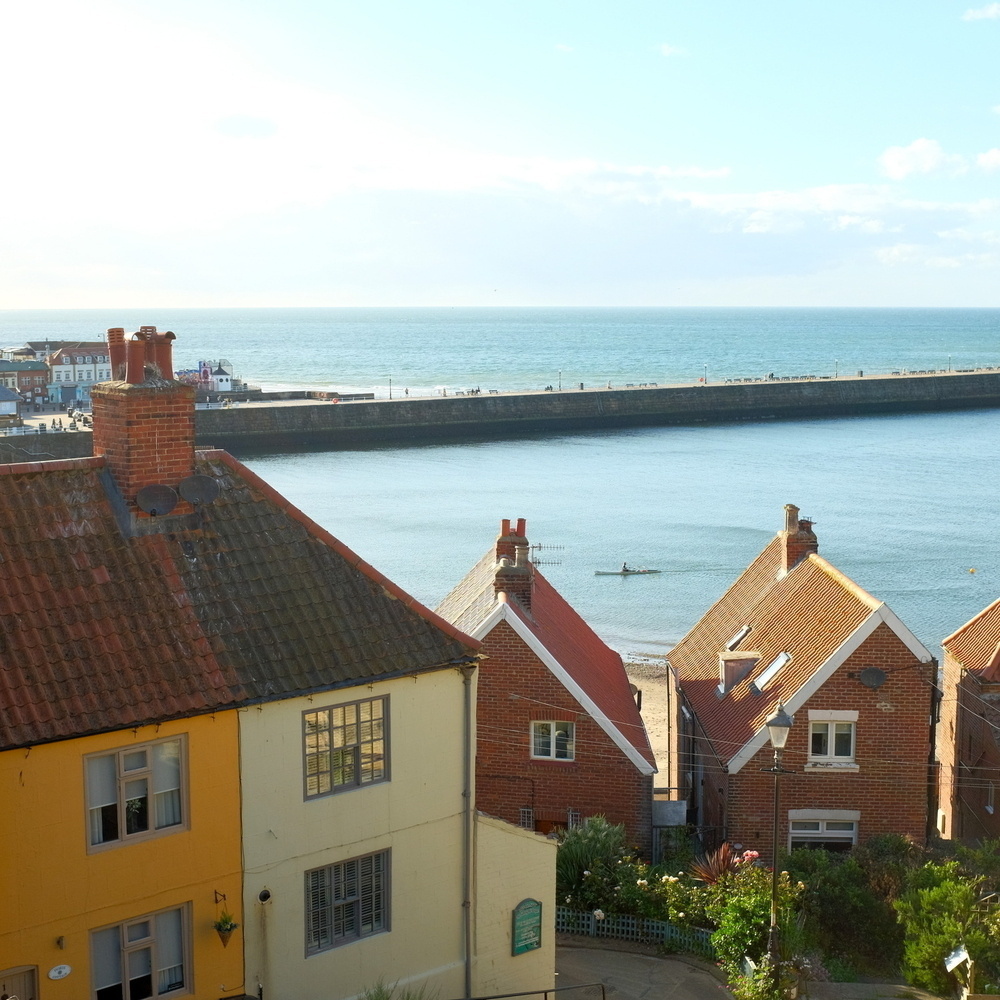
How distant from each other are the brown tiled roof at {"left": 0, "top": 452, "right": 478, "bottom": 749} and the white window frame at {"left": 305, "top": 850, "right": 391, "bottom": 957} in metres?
2.44

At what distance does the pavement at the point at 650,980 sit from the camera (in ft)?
61.0

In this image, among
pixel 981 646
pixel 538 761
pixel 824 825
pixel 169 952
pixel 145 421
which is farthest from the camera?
pixel 981 646

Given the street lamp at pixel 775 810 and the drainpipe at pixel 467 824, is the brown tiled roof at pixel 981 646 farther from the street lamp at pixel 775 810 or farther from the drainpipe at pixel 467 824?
the drainpipe at pixel 467 824

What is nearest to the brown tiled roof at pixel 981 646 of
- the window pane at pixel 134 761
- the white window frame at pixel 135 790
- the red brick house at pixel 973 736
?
the red brick house at pixel 973 736

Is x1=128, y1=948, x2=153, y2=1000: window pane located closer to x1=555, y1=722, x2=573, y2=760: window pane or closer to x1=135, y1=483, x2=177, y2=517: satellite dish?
x1=135, y1=483, x2=177, y2=517: satellite dish

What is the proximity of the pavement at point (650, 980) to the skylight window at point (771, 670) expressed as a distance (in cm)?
736

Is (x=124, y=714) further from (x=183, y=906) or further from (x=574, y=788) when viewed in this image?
(x=574, y=788)

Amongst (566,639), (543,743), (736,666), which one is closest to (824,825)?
(736,666)

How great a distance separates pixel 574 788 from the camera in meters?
24.6

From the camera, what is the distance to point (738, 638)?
29844 millimetres

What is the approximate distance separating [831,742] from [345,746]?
39.7ft

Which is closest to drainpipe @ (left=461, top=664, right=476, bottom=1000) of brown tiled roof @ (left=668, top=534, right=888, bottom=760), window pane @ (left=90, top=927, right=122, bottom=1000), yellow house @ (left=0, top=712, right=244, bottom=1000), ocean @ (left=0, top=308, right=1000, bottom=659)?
yellow house @ (left=0, top=712, right=244, bottom=1000)

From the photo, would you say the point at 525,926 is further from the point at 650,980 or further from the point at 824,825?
the point at 824,825

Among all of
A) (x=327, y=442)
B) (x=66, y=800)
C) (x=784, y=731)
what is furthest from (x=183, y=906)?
(x=327, y=442)
